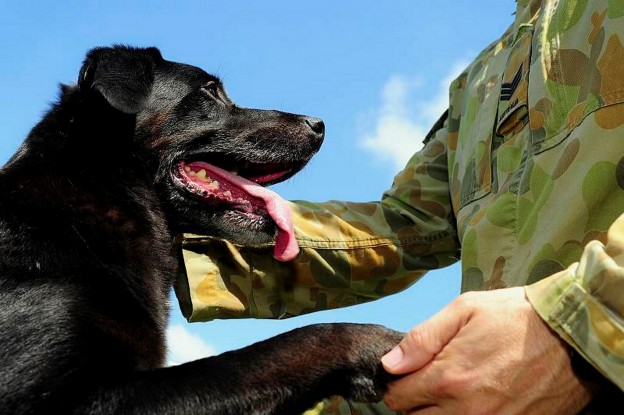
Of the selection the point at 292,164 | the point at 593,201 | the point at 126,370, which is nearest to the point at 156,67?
the point at 292,164

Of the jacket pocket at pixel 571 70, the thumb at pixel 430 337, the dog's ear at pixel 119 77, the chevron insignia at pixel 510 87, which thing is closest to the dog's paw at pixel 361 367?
the thumb at pixel 430 337

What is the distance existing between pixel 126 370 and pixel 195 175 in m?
1.50

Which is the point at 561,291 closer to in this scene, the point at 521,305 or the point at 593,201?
the point at 521,305

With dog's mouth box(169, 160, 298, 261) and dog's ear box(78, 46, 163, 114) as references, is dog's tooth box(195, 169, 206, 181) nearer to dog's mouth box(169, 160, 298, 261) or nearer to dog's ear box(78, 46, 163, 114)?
dog's mouth box(169, 160, 298, 261)

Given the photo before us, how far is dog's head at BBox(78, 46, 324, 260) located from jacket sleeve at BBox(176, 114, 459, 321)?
22 centimetres

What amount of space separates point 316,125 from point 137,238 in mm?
1426

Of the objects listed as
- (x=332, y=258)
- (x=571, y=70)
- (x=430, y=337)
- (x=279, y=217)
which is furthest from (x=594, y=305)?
(x=332, y=258)

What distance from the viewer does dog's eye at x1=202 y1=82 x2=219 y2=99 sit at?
13.8 ft

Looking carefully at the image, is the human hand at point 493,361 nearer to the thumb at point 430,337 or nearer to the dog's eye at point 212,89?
the thumb at point 430,337

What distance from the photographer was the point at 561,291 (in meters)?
2.11

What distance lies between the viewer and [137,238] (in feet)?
11.1

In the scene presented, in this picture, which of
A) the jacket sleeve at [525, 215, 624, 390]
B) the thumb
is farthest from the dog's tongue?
the jacket sleeve at [525, 215, 624, 390]

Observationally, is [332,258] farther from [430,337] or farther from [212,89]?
[430,337]

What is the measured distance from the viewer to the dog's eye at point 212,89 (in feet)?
13.8
